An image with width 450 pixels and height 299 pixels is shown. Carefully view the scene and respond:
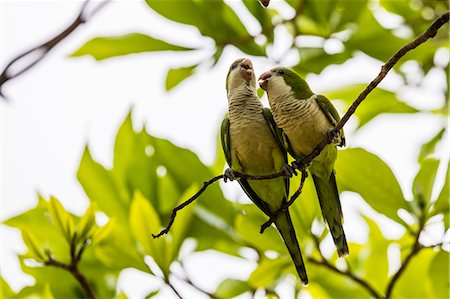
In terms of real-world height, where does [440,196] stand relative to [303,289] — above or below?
above

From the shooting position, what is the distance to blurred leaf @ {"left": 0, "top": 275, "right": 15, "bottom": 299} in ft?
4.87

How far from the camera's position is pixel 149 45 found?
1.54 meters

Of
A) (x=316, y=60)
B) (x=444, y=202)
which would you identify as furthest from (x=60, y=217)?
(x=444, y=202)

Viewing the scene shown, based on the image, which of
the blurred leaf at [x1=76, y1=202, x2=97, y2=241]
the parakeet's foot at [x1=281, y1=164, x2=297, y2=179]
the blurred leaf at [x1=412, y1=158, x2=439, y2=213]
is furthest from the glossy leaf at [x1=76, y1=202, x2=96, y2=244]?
the blurred leaf at [x1=412, y1=158, x2=439, y2=213]

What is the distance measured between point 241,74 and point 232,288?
1.79 ft

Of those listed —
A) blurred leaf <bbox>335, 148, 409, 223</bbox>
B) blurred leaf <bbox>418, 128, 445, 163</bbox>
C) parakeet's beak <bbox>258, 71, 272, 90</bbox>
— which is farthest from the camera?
blurred leaf <bbox>418, 128, 445, 163</bbox>

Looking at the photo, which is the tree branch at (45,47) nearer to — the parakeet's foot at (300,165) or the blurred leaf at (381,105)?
the parakeet's foot at (300,165)

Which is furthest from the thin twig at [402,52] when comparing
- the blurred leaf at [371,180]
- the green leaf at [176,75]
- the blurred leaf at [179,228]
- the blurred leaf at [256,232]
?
the green leaf at [176,75]

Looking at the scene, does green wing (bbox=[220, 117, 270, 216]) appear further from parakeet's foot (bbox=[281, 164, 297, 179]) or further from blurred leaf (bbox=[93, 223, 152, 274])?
blurred leaf (bbox=[93, 223, 152, 274])

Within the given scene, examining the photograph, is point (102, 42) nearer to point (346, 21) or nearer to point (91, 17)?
point (346, 21)

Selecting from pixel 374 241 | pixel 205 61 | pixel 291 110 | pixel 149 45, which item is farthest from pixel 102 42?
pixel 374 241

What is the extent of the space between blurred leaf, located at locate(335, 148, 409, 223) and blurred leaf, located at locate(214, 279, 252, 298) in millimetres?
322

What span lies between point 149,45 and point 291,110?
0.61 m

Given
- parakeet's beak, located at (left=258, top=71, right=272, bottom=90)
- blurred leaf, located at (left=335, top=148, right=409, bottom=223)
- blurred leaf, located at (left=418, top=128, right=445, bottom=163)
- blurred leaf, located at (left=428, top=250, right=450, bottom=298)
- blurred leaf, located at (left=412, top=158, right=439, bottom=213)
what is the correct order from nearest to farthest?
parakeet's beak, located at (left=258, top=71, right=272, bottom=90) < blurred leaf, located at (left=335, top=148, right=409, bottom=223) < blurred leaf, located at (left=412, top=158, right=439, bottom=213) < blurred leaf, located at (left=428, top=250, right=450, bottom=298) < blurred leaf, located at (left=418, top=128, right=445, bottom=163)
